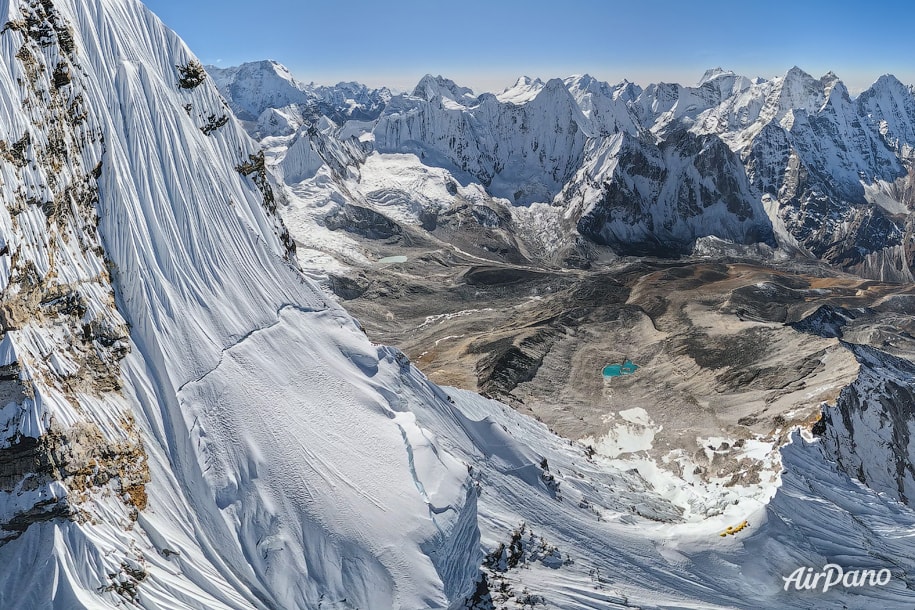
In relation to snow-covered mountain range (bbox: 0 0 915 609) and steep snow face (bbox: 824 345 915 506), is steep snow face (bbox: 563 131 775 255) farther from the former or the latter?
snow-covered mountain range (bbox: 0 0 915 609)

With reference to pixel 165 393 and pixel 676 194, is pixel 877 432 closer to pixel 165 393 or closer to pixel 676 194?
pixel 165 393

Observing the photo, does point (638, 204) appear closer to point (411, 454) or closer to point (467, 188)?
point (467, 188)

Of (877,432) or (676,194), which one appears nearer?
(877,432)
